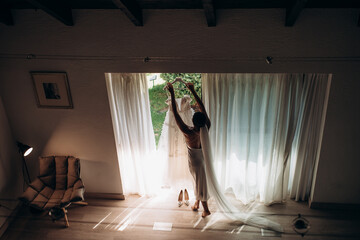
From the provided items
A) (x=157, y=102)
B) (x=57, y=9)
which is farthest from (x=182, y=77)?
(x=57, y=9)

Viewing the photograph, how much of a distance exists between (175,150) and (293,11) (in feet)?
7.87

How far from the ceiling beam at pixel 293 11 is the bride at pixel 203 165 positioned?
1356 mm

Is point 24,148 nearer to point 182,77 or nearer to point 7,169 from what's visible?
point 7,169

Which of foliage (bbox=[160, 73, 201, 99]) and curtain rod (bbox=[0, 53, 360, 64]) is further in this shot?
foliage (bbox=[160, 73, 201, 99])

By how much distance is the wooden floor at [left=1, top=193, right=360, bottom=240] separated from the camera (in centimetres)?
362

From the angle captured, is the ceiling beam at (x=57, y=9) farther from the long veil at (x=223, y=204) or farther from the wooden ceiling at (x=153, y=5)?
the long veil at (x=223, y=204)

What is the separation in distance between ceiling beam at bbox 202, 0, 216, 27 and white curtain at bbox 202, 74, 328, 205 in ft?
2.27

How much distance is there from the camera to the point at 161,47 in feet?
10.9

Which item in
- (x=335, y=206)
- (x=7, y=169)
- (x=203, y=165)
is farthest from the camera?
(x=7, y=169)

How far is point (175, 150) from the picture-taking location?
13.0 ft

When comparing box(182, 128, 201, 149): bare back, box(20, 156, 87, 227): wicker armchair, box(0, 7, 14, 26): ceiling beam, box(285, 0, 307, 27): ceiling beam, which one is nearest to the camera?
box(285, 0, 307, 27): ceiling beam

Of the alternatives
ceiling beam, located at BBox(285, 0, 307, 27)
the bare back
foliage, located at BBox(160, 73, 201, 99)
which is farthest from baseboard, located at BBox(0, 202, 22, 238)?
ceiling beam, located at BBox(285, 0, 307, 27)

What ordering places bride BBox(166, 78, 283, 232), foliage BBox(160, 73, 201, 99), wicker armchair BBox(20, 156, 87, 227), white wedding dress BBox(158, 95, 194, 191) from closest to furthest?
bride BBox(166, 78, 283, 232) < white wedding dress BBox(158, 95, 194, 191) < wicker armchair BBox(20, 156, 87, 227) < foliage BBox(160, 73, 201, 99)

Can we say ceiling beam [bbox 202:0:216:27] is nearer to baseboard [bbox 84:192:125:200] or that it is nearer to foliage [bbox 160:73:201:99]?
foliage [bbox 160:73:201:99]
